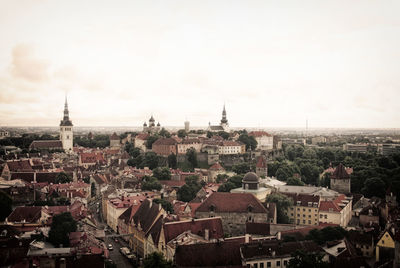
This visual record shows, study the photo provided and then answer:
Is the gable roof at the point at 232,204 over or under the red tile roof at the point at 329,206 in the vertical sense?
over

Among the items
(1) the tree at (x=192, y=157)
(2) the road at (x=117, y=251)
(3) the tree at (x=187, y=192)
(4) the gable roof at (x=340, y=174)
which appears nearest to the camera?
(2) the road at (x=117, y=251)

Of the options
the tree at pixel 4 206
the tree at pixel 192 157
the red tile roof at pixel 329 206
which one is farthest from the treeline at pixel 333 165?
the tree at pixel 4 206

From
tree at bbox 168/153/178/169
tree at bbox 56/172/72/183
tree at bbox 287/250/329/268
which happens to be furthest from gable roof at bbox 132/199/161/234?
tree at bbox 168/153/178/169

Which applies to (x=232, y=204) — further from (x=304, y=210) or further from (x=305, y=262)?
(x=305, y=262)

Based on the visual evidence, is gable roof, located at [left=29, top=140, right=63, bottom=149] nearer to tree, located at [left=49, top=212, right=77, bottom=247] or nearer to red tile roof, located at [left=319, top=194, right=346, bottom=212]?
tree, located at [left=49, top=212, right=77, bottom=247]

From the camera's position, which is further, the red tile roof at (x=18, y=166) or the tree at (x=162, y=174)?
the tree at (x=162, y=174)

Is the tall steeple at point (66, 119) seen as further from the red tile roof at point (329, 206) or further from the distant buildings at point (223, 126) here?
the red tile roof at point (329, 206)

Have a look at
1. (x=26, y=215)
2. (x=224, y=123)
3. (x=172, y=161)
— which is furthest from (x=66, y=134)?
(x=26, y=215)
